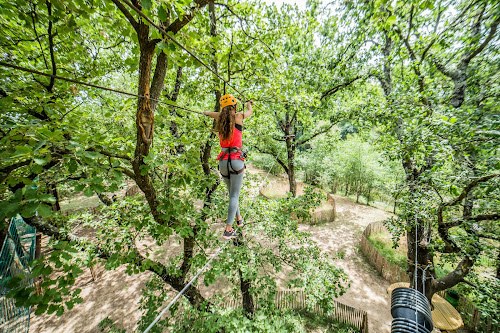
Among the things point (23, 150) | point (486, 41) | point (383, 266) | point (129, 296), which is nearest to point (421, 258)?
point (383, 266)

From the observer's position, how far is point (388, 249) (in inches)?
395

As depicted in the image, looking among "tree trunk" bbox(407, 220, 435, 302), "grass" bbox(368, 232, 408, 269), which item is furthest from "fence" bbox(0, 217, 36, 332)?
"grass" bbox(368, 232, 408, 269)

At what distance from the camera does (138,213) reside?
365cm

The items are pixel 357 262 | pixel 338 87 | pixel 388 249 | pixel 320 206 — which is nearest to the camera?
pixel 338 87

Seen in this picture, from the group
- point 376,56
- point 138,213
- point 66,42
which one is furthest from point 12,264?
point 376,56

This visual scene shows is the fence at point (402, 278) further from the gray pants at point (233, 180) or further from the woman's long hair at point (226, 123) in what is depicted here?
the woman's long hair at point (226, 123)

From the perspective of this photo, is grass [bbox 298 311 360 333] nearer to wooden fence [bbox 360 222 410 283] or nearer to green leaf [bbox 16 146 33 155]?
wooden fence [bbox 360 222 410 283]

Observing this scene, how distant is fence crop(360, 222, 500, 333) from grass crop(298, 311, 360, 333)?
3249mm

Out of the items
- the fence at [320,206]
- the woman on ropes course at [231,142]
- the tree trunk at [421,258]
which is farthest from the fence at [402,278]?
the woman on ropes course at [231,142]

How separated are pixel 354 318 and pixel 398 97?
686cm

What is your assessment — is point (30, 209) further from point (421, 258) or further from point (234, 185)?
point (421, 258)

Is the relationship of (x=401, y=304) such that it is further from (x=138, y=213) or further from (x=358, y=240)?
(x=358, y=240)

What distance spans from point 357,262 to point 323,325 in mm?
4173

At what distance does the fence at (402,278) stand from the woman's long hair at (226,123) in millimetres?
5862
